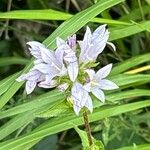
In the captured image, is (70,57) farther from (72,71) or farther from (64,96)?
(64,96)

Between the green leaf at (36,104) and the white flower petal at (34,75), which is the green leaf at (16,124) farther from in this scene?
the white flower petal at (34,75)

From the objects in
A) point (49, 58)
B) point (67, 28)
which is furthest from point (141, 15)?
point (49, 58)

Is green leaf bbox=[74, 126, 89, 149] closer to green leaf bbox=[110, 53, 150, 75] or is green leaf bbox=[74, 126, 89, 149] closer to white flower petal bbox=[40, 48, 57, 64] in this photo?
white flower petal bbox=[40, 48, 57, 64]

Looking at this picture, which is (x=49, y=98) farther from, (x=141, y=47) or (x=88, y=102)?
(x=141, y=47)

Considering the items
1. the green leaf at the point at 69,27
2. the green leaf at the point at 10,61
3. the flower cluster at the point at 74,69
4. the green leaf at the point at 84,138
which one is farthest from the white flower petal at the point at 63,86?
the green leaf at the point at 10,61

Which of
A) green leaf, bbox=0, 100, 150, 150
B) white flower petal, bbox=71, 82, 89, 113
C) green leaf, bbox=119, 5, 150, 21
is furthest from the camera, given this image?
green leaf, bbox=119, 5, 150, 21

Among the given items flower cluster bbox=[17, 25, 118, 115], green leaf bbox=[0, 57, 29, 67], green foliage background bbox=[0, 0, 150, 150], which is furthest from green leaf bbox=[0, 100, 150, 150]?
green leaf bbox=[0, 57, 29, 67]

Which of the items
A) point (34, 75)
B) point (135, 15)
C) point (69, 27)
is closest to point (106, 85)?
point (34, 75)
